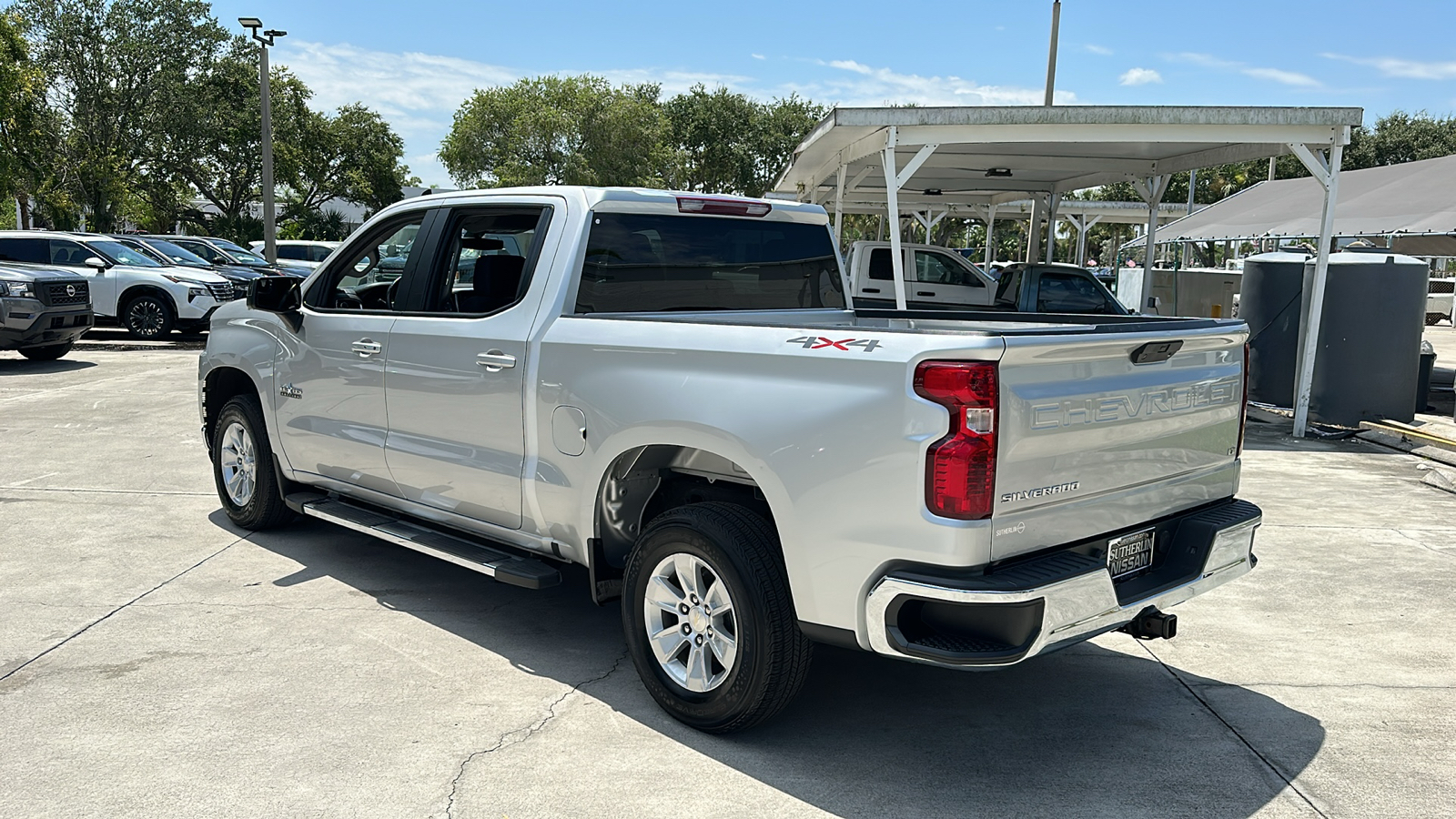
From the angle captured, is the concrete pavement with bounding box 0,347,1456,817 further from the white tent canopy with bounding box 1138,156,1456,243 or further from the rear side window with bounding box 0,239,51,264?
the white tent canopy with bounding box 1138,156,1456,243

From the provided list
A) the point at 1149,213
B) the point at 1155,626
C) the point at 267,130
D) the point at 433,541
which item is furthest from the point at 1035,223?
the point at 1155,626

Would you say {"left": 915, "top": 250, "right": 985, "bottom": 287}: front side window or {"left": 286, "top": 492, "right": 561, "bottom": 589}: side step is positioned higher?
{"left": 915, "top": 250, "right": 985, "bottom": 287}: front side window

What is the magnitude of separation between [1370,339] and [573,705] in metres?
10.1

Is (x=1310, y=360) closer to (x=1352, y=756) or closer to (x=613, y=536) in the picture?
(x=1352, y=756)

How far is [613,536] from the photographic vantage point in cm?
436

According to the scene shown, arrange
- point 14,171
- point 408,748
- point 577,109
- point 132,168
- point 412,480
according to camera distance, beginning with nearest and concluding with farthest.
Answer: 1. point 408,748
2. point 412,480
3. point 14,171
4. point 132,168
5. point 577,109

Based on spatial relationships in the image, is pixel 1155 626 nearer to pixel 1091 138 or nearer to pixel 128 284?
pixel 1091 138

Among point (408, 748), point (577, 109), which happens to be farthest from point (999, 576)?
point (577, 109)

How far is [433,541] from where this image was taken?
500 centimetres

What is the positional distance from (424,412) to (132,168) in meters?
43.5

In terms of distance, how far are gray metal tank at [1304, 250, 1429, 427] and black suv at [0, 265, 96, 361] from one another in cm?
1491

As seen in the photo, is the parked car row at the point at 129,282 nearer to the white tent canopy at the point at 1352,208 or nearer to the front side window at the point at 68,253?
the front side window at the point at 68,253

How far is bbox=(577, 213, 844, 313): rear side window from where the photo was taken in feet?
15.1

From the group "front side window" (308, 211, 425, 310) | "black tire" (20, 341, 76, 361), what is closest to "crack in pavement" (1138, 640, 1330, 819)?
"front side window" (308, 211, 425, 310)
